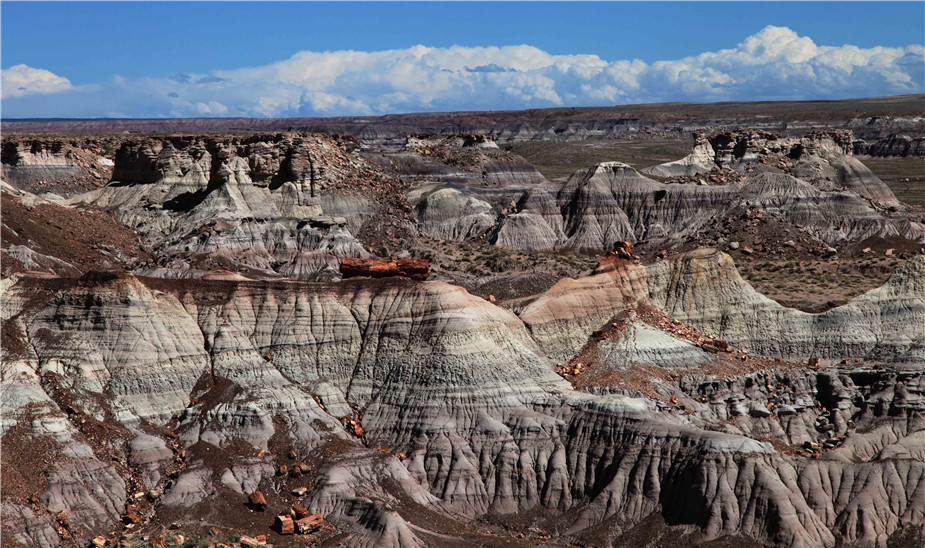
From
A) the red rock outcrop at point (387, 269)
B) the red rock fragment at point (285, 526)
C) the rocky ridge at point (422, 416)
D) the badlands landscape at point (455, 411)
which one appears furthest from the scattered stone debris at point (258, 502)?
the red rock outcrop at point (387, 269)

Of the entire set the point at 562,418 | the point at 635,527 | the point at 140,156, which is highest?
the point at 140,156

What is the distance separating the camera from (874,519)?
41.9 meters

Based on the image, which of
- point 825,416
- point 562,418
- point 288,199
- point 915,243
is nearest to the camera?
point 562,418

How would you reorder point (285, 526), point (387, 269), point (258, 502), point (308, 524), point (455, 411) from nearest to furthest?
point (285, 526) < point (308, 524) < point (258, 502) < point (455, 411) < point (387, 269)

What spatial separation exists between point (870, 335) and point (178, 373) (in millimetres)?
37297

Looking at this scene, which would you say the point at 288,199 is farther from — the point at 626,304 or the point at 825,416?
the point at 825,416

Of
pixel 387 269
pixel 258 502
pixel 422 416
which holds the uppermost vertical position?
pixel 387 269

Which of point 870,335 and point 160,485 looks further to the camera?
point 870,335

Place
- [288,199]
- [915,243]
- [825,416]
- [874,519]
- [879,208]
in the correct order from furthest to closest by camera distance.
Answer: [879,208] < [915,243] < [288,199] < [825,416] < [874,519]

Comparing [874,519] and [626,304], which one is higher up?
[626,304]

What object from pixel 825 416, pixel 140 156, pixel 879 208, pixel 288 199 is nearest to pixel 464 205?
pixel 288 199

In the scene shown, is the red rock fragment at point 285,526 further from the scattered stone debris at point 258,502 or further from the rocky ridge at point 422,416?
the rocky ridge at point 422,416

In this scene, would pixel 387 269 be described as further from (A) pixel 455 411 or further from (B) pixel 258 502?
(B) pixel 258 502

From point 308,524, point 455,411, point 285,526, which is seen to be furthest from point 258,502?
point 455,411
